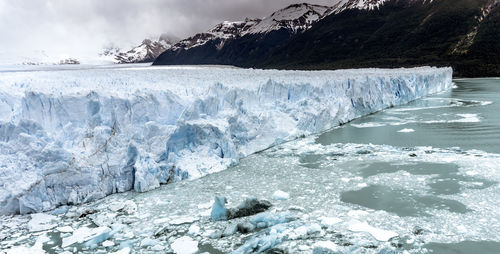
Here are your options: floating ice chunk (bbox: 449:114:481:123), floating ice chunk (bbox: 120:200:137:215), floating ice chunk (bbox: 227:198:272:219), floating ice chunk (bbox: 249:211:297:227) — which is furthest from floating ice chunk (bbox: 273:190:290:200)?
floating ice chunk (bbox: 449:114:481:123)

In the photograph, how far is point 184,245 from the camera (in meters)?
4.29

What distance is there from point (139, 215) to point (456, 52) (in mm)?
66339

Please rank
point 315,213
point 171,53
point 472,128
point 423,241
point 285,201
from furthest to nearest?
point 171,53, point 472,128, point 285,201, point 315,213, point 423,241

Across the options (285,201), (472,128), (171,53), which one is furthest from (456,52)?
(171,53)

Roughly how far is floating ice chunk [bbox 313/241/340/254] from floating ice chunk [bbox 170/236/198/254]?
1.50 metres

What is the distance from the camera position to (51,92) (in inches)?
276

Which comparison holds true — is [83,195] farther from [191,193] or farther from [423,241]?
[423,241]

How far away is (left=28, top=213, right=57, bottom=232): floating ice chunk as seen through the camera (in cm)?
486

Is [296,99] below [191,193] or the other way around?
the other way around

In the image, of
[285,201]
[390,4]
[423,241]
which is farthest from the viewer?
[390,4]

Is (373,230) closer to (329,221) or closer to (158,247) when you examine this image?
(329,221)

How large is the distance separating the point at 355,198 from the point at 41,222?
4979 mm

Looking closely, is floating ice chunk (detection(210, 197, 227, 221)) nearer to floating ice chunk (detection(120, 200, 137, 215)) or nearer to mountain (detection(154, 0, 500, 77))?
floating ice chunk (detection(120, 200, 137, 215))

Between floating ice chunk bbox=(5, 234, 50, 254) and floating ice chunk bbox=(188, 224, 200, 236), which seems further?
floating ice chunk bbox=(188, 224, 200, 236)
